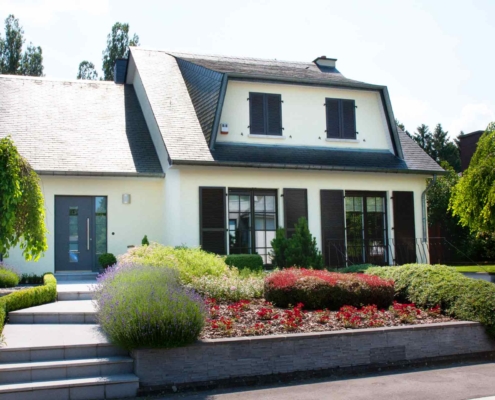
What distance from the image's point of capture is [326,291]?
935 centimetres

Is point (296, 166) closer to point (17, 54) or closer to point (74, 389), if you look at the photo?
point (74, 389)

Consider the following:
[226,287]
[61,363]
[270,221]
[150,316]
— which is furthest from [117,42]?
[61,363]

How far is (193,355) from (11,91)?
13.0m

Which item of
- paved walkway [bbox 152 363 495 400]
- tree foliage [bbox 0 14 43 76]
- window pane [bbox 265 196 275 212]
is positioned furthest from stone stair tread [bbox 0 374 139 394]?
tree foliage [bbox 0 14 43 76]

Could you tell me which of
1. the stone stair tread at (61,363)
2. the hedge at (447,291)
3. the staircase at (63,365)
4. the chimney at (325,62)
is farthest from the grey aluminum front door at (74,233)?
the chimney at (325,62)

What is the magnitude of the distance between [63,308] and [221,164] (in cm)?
606

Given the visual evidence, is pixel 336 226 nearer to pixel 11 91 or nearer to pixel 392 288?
pixel 392 288

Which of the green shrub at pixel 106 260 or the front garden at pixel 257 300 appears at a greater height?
the green shrub at pixel 106 260

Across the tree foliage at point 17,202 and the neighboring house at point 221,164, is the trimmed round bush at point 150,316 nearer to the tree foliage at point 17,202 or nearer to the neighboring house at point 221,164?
Answer: the tree foliage at point 17,202

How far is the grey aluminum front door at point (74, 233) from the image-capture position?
1428cm

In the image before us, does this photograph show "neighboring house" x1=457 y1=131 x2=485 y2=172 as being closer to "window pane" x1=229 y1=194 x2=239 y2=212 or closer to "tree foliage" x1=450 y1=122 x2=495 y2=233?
"tree foliage" x1=450 y1=122 x2=495 y2=233

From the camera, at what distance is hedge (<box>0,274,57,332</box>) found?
8836 millimetres

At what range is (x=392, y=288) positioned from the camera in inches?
388

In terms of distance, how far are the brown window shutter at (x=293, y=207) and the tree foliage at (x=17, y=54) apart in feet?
78.4
